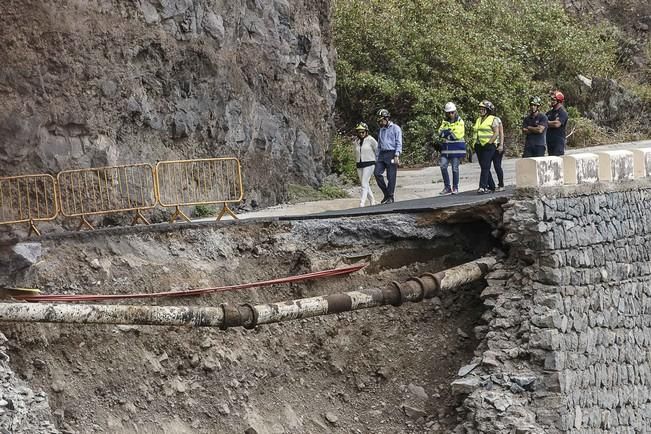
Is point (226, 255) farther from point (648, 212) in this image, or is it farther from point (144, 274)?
point (648, 212)

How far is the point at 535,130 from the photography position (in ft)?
59.4

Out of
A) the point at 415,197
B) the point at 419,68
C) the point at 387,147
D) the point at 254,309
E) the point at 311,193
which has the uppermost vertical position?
the point at 419,68

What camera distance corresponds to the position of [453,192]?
19516 mm

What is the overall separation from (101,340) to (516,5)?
2124 centimetres

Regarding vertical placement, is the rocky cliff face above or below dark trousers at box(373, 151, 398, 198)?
above

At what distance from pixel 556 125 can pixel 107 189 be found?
7.09 metres

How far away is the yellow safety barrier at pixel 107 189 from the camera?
16.5 meters

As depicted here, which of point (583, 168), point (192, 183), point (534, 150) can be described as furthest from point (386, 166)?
point (583, 168)

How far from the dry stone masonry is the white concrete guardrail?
0.02m

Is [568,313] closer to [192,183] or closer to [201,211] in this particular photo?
[192,183]

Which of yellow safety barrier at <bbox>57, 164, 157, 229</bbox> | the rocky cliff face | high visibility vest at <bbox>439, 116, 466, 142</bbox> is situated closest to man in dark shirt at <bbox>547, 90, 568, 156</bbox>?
high visibility vest at <bbox>439, 116, 466, 142</bbox>

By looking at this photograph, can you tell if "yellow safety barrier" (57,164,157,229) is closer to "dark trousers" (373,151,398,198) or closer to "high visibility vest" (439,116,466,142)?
"dark trousers" (373,151,398,198)

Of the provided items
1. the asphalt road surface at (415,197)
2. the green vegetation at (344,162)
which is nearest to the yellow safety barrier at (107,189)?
the asphalt road surface at (415,197)

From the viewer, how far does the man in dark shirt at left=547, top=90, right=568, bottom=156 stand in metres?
18.4
